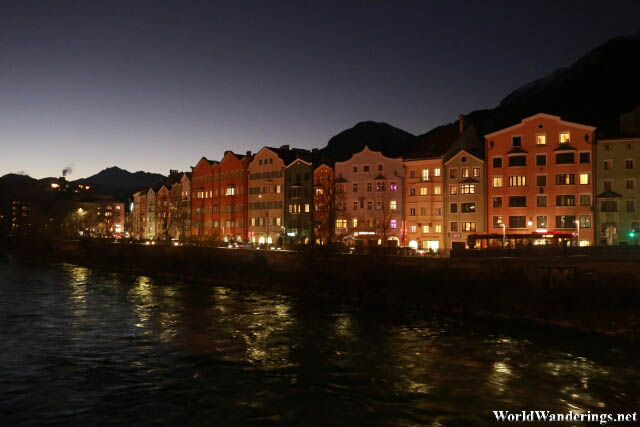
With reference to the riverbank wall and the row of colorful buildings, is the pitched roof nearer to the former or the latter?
the row of colorful buildings

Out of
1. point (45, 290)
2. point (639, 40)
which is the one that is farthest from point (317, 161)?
point (639, 40)

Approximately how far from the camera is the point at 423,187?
65.1m

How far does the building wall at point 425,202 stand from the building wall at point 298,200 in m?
15.7

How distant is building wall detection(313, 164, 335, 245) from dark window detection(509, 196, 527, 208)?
815 inches

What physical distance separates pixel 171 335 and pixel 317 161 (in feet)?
182

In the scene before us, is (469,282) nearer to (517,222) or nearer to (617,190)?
(517,222)

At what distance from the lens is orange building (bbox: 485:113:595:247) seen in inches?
2197

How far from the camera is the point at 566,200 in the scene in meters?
56.6

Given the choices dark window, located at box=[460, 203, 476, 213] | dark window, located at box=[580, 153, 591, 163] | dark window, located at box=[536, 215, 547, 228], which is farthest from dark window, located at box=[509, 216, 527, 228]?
dark window, located at box=[580, 153, 591, 163]

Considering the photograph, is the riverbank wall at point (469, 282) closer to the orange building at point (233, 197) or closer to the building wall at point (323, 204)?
the building wall at point (323, 204)

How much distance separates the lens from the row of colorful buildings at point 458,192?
54.5 m

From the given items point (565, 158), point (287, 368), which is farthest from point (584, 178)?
point (287, 368)

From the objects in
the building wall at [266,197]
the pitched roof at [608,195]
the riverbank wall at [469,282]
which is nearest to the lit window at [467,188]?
the pitched roof at [608,195]

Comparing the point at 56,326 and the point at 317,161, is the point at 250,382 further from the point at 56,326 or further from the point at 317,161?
the point at 317,161
